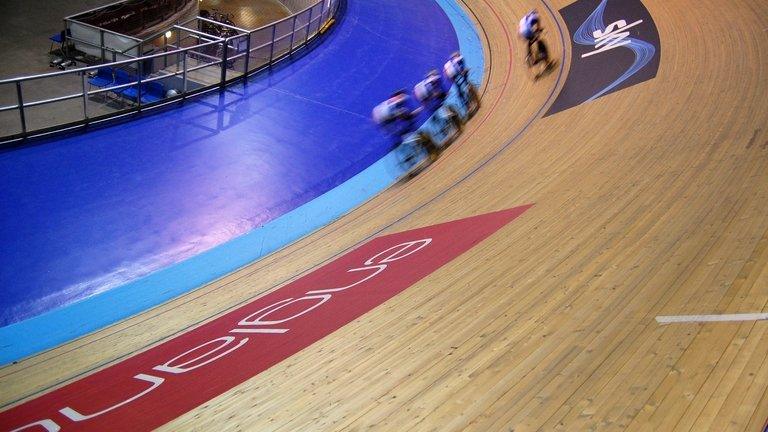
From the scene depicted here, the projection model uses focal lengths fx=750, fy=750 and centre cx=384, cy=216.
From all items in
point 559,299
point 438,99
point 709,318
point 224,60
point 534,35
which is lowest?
point 438,99

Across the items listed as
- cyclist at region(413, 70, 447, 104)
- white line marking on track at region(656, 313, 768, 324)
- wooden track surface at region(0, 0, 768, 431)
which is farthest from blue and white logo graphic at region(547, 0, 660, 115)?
white line marking on track at region(656, 313, 768, 324)

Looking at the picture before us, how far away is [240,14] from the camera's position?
16109mm

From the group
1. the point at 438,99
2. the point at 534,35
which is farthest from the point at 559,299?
the point at 534,35

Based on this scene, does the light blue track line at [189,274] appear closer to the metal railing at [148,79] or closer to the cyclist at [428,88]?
the cyclist at [428,88]

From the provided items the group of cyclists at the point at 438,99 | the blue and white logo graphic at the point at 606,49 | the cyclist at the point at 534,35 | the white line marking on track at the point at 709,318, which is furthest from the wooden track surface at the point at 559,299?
the cyclist at the point at 534,35

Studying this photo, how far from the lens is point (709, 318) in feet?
13.4

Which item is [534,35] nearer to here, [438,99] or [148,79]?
[438,99]

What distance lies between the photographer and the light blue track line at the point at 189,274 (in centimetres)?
564

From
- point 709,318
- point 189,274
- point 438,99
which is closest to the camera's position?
point 709,318

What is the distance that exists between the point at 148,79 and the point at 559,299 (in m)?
5.92

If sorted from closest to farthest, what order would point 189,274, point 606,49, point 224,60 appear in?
1. point 189,274
2. point 224,60
3. point 606,49

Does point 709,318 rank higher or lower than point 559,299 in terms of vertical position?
higher

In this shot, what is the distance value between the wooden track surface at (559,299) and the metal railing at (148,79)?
3.00 meters

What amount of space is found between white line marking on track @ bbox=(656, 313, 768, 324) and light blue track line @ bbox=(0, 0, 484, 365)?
3720mm
